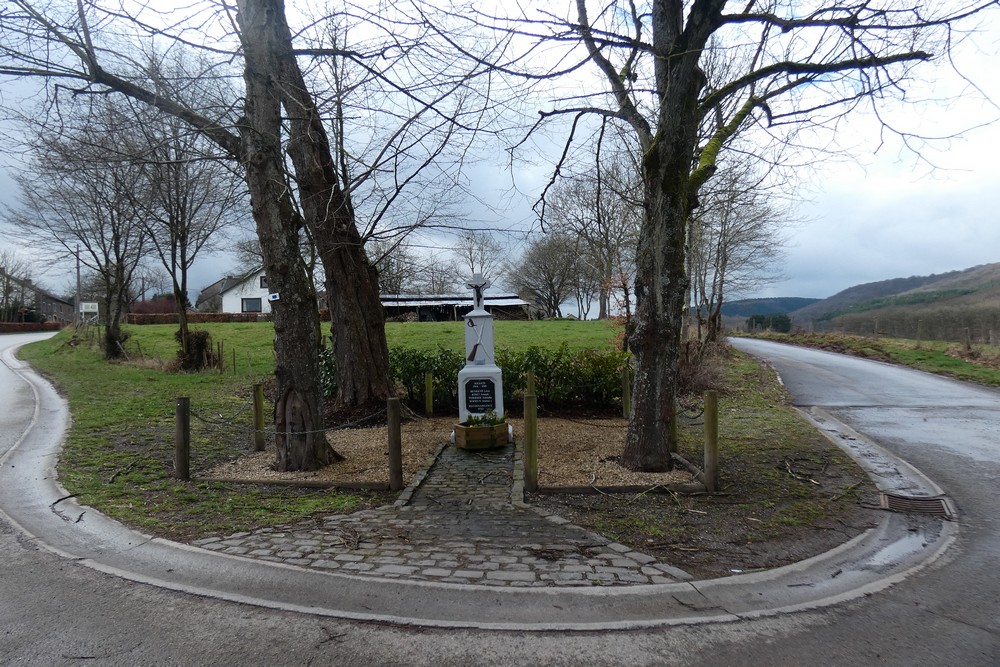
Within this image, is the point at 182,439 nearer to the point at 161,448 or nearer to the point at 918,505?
the point at 161,448

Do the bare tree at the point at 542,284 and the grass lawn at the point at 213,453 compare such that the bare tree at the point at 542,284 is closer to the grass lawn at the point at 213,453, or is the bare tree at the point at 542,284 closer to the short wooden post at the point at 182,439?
the grass lawn at the point at 213,453

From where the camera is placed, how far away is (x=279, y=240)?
7027 millimetres

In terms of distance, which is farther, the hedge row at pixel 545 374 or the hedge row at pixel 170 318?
the hedge row at pixel 170 318

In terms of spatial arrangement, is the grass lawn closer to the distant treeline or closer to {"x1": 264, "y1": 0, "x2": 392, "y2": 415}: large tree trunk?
{"x1": 264, "y1": 0, "x2": 392, "y2": 415}: large tree trunk

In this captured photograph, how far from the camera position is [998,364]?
2023cm

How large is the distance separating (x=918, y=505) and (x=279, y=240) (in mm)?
7480

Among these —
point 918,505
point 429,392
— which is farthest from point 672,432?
point 429,392

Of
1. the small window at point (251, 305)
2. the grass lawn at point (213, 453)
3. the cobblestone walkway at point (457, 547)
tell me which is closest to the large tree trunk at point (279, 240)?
the grass lawn at point (213, 453)

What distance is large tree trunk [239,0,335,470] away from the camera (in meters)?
6.95

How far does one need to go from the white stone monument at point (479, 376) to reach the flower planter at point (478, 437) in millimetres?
449

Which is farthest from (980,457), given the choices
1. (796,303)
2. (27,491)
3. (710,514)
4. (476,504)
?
(796,303)

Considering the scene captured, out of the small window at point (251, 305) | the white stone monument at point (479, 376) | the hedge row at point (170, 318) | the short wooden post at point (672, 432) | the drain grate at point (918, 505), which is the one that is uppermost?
the small window at point (251, 305)

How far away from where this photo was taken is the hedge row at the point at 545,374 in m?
12.1

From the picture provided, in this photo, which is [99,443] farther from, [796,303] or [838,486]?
[796,303]
